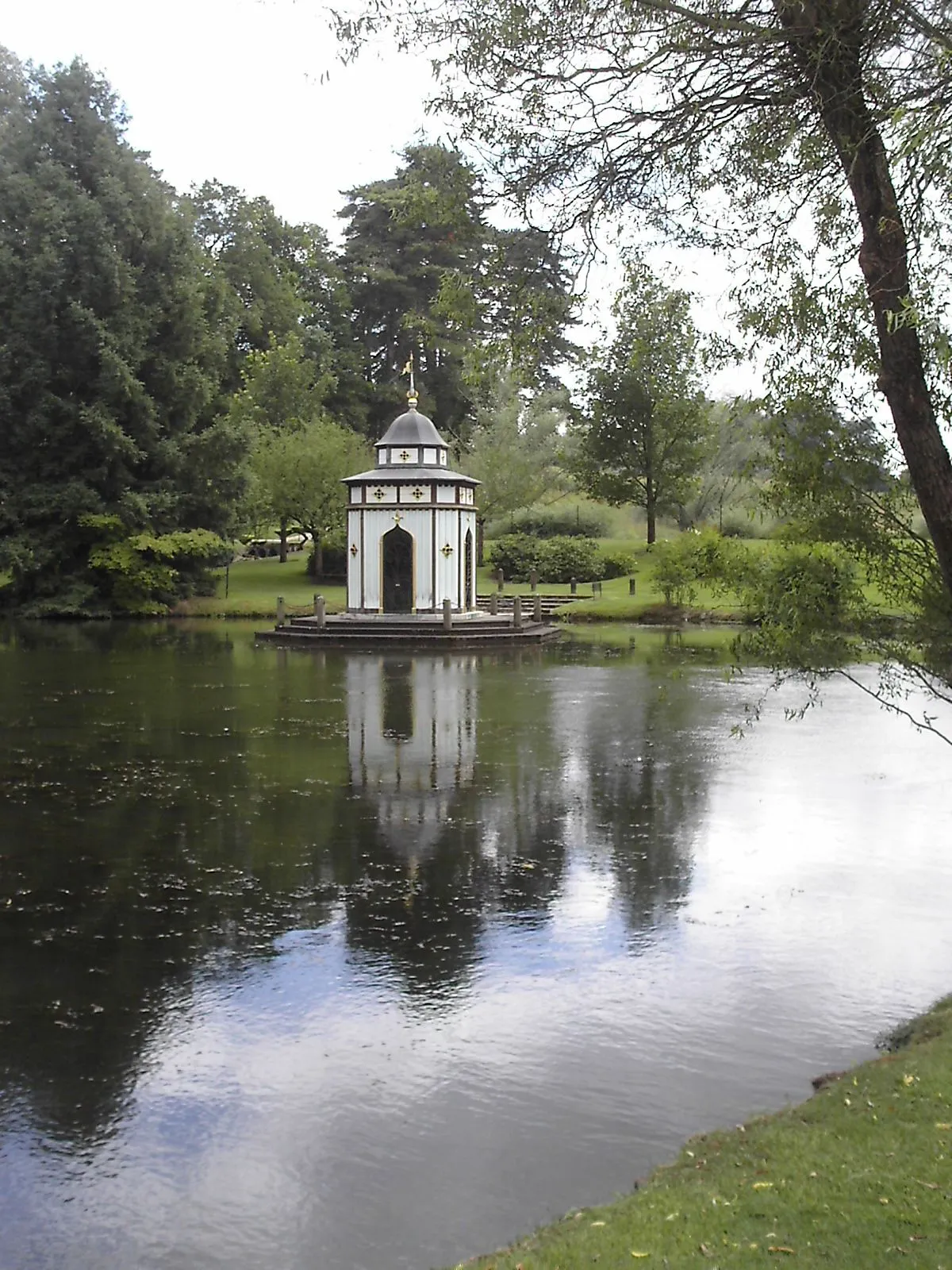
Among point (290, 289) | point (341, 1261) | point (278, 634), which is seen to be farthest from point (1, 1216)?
point (290, 289)

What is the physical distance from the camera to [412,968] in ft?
27.1

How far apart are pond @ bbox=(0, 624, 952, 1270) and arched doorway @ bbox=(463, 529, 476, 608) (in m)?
20.1

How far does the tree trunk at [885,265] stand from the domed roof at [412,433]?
30.8 meters

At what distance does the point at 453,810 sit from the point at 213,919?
4027mm

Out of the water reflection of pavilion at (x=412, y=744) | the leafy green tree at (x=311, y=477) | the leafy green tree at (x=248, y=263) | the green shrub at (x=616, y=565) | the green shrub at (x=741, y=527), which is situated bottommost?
the water reflection of pavilion at (x=412, y=744)

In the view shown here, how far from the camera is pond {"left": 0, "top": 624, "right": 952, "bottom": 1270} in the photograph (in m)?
5.55

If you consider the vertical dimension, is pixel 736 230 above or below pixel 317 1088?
above

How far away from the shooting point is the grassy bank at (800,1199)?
4293 millimetres

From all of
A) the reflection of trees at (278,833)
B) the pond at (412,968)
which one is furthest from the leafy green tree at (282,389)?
the pond at (412,968)

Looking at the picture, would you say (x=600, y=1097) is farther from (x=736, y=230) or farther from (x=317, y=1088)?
(x=736, y=230)

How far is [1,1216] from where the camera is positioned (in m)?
5.28

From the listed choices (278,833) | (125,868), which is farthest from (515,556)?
(125,868)

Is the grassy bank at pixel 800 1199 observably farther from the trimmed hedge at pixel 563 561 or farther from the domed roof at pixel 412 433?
the trimmed hedge at pixel 563 561

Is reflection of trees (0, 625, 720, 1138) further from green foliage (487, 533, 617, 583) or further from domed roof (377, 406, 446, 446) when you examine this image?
green foliage (487, 533, 617, 583)
